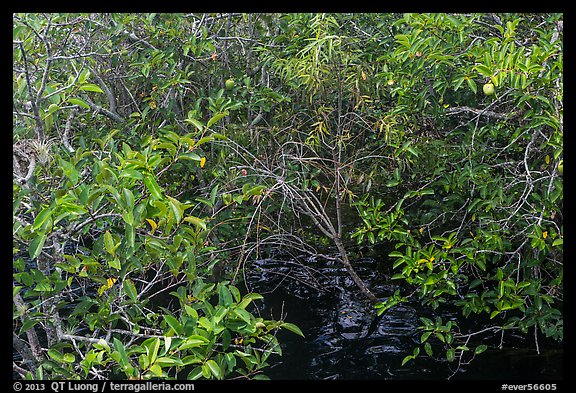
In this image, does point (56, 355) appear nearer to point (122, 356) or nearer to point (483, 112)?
point (122, 356)

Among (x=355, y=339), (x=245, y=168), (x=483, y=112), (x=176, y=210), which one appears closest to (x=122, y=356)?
(x=176, y=210)

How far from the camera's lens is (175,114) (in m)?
3.93

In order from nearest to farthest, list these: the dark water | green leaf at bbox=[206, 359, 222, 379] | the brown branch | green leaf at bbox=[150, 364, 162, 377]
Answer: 1. green leaf at bbox=[150, 364, 162, 377]
2. green leaf at bbox=[206, 359, 222, 379]
3. the brown branch
4. the dark water

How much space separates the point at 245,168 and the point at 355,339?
58.9 inches

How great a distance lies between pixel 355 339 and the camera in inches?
163

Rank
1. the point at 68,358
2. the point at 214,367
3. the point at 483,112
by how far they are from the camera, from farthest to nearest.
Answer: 1. the point at 483,112
2. the point at 68,358
3. the point at 214,367

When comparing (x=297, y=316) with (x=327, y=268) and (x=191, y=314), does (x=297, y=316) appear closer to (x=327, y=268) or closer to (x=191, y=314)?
(x=327, y=268)

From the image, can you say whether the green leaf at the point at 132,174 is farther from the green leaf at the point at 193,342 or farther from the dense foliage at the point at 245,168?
the green leaf at the point at 193,342

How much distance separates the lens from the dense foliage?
2.30 metres

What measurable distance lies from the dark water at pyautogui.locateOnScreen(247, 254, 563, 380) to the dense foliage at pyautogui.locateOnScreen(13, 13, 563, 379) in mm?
181

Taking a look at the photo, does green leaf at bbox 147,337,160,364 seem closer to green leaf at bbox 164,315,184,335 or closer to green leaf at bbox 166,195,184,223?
green leaf at bbox 164,315,184,335

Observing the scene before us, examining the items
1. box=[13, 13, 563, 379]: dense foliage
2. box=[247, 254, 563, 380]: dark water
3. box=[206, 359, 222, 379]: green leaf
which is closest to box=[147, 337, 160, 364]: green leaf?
box=[13, 13, 563, 379]: dense foliage

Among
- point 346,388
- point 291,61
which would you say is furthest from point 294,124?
point 346,388

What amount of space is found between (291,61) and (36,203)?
179 centimetres
